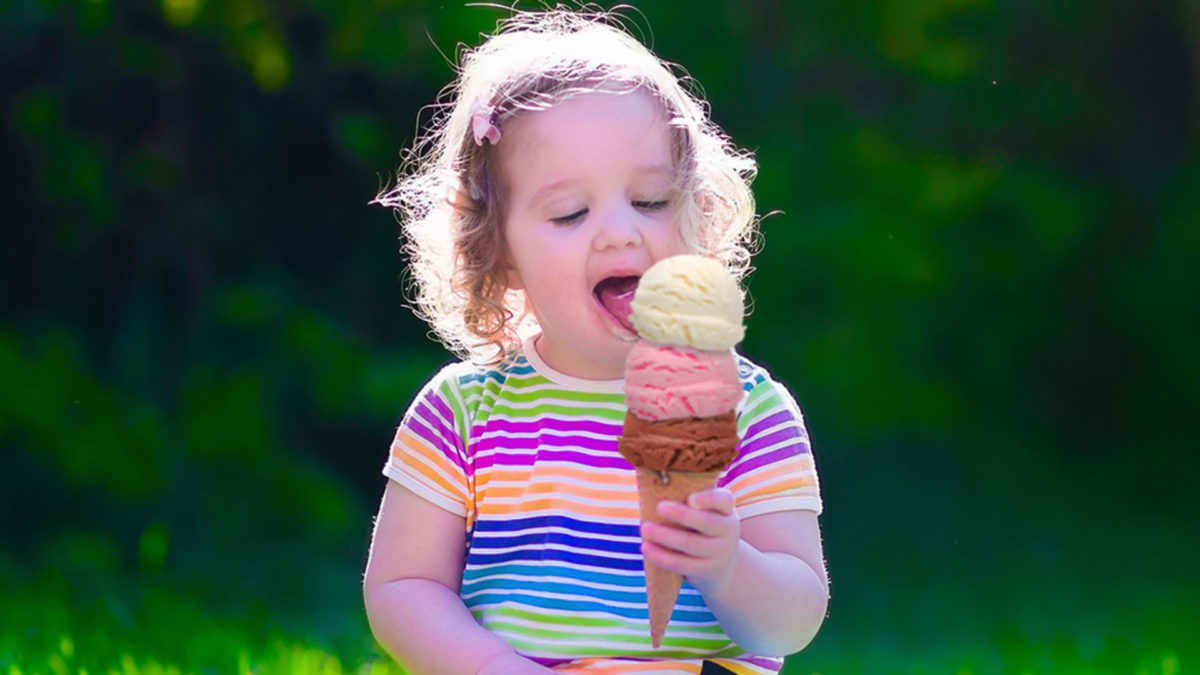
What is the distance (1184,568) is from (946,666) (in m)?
1.51

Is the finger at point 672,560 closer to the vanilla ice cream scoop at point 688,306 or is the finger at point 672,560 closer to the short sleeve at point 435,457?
the vanilla ice cream scoop at point 688,306

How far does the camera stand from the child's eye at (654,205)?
208cm

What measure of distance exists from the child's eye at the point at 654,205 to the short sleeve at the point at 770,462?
0.30m

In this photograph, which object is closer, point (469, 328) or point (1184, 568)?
point (469, 328)

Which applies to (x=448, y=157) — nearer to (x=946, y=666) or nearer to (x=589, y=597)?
(x=589, y=597)

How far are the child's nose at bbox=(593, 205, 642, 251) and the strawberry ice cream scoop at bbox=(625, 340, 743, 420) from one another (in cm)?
26

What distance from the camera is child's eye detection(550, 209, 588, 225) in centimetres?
207

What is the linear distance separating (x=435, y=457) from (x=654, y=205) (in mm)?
496

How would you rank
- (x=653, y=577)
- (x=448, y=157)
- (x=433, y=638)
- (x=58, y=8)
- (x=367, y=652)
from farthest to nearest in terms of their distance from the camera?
1. (x=58, y=8)
2. (x=367, y=652)
3. (x=448, y=157)
4. (x=433, y=638)
5. (x=653, y=577)

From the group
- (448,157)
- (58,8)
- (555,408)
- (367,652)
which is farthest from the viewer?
(58,8)

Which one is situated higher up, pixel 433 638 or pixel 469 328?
pixel 469 328

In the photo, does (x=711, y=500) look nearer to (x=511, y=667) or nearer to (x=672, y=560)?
(x=672, y=560)

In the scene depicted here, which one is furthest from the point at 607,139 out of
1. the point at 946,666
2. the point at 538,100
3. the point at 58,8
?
the point at 58,8

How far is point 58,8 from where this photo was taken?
4688mm
